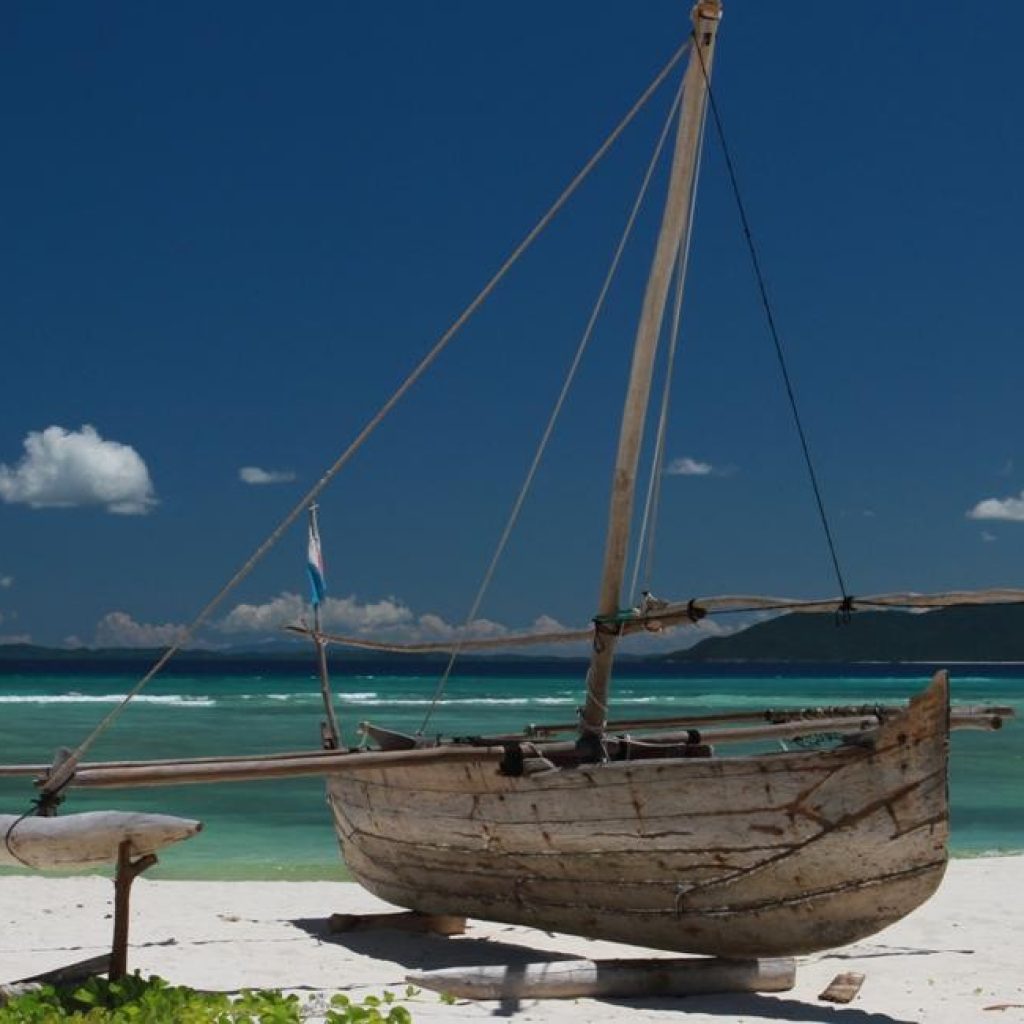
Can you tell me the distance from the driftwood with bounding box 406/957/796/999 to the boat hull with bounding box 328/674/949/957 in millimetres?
145

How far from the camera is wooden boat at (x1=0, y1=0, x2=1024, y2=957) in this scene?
8.64 m

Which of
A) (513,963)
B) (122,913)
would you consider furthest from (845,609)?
(122,913)

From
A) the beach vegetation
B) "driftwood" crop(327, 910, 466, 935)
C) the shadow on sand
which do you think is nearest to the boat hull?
the shadow on sand

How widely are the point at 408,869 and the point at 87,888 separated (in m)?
5.35

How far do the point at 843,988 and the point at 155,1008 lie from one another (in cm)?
424

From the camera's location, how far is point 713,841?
9.01 metres

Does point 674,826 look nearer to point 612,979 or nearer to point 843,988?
point 612,979

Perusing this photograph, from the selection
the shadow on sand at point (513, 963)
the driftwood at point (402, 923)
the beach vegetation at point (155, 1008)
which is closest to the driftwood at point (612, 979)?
the shadow on sand at point (513, 963)

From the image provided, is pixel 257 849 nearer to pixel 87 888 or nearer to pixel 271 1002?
pixel 87 888

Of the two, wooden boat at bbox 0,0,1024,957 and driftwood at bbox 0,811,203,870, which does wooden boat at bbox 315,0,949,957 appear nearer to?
wooden boat at bbox 0,0,1024,957

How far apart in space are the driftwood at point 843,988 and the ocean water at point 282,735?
26.8ft

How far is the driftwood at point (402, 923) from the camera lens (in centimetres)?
1144

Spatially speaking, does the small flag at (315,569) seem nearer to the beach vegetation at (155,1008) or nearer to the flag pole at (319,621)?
the flag pole at (319,621)

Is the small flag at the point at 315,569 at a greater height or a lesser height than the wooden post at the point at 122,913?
greater
